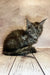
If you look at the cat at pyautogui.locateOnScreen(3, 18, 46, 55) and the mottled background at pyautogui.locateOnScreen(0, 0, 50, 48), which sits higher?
the mottled background at pyautogui.locateOnScreen(0, 0, 50, 48)

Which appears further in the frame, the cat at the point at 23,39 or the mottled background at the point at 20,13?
the mottled background at the point at 20,13

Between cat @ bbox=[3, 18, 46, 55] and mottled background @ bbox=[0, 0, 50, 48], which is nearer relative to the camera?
cat @ bbox=[3, 18, 46, 55]

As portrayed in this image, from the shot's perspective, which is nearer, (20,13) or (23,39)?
(23,39)

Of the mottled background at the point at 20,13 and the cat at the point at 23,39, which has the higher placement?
the mottled background at the point at 20,13

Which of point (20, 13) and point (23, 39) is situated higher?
point (20, 13)
